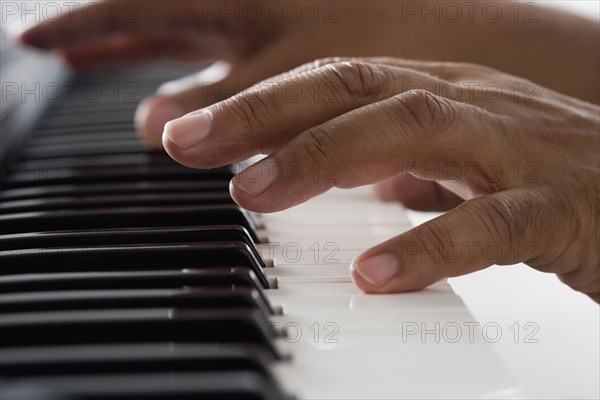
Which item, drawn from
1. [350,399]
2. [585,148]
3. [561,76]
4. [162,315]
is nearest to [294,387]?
[350,399]

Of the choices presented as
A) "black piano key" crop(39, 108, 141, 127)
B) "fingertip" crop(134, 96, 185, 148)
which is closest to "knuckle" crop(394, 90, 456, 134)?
"fingertip" crop(134, 96, 185, 148)

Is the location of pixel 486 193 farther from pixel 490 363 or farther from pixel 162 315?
pixel 162 315

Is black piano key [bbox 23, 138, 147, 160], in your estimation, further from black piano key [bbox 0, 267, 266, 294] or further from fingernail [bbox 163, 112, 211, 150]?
black piano key [bbox 0, 267, 266, 294]

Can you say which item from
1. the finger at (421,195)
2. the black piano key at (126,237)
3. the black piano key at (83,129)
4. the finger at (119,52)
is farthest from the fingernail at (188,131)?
the finger at (119,52)

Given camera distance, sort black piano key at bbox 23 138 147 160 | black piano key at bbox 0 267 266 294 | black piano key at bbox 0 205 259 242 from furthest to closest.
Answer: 1. black piano key at bbox 23 138 147 160
2. black piano key at bbox 0 205 259 242
3. black piano key at bbox 0 267 266 294

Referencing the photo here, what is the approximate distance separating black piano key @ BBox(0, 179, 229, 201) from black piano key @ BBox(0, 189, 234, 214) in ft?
0.07

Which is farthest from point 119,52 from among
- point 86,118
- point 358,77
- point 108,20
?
point 358,77

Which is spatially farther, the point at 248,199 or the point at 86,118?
the point at 86,118

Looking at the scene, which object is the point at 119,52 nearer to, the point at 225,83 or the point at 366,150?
the point at 225,83

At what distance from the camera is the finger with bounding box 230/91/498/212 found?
869mm

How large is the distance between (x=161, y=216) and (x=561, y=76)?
0.96 m

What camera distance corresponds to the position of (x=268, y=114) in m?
0.93

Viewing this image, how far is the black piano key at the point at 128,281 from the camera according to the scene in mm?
764

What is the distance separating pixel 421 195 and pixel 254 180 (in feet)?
2.47
